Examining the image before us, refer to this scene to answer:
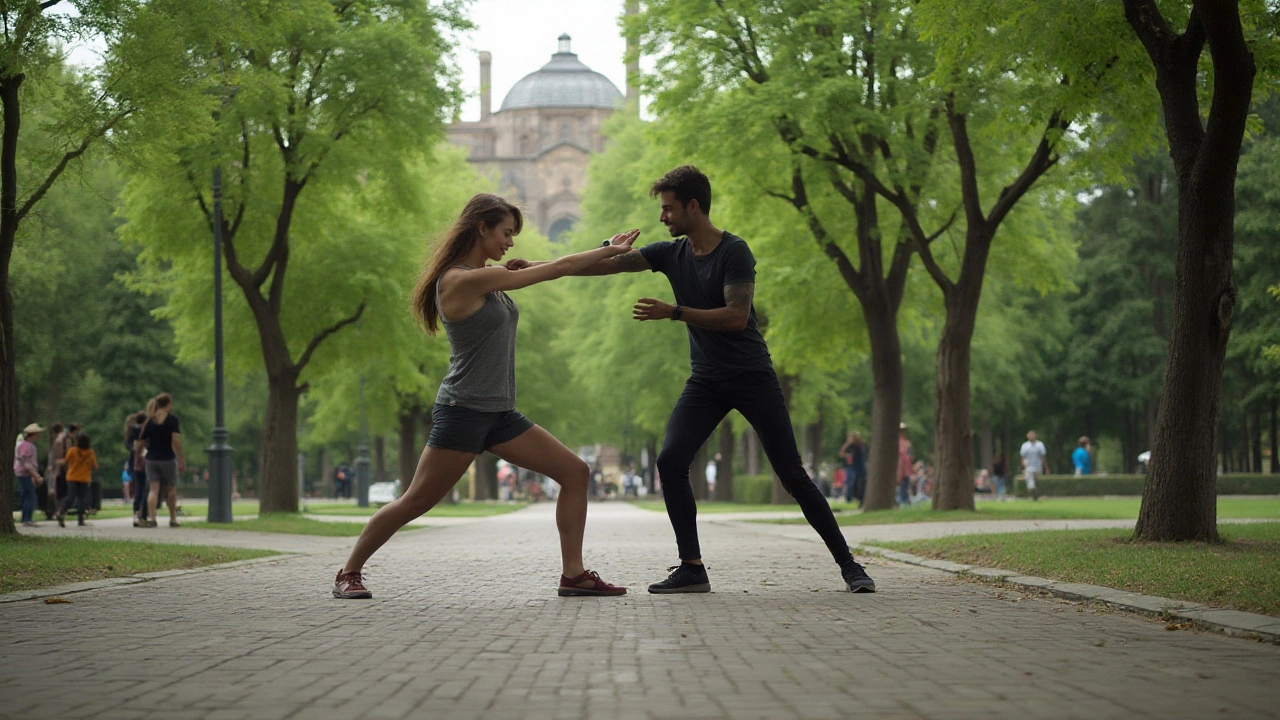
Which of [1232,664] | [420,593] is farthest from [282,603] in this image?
[1232,664]

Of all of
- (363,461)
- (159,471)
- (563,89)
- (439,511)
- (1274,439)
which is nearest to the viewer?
(159,471)

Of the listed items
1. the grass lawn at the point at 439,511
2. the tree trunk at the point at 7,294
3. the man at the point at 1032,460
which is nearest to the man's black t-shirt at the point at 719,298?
the tree trunk at the point at 7,294

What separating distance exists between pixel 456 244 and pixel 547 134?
371ft

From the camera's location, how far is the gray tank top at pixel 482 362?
7895 millimetres

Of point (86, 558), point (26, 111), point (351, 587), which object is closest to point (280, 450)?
point (26, 111)

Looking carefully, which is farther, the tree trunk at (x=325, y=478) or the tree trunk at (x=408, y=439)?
the tree trunk at (x=325, y=478)

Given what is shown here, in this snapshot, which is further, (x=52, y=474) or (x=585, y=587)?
(x=52, y=474)

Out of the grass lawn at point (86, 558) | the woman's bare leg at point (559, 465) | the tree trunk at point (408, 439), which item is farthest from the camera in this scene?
the tree trunk at point (408, 439)

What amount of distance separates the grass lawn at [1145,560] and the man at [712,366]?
1.66 m

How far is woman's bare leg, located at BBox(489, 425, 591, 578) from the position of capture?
802cm

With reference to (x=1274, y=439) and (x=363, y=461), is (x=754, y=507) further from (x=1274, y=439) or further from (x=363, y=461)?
(x=1274, y=439)

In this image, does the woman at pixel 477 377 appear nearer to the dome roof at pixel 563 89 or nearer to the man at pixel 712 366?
the man at pixel 712 366

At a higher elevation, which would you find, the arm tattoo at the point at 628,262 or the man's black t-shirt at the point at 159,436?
the arm tattoo at the point at 628,262

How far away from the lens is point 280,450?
2406 centimetres
